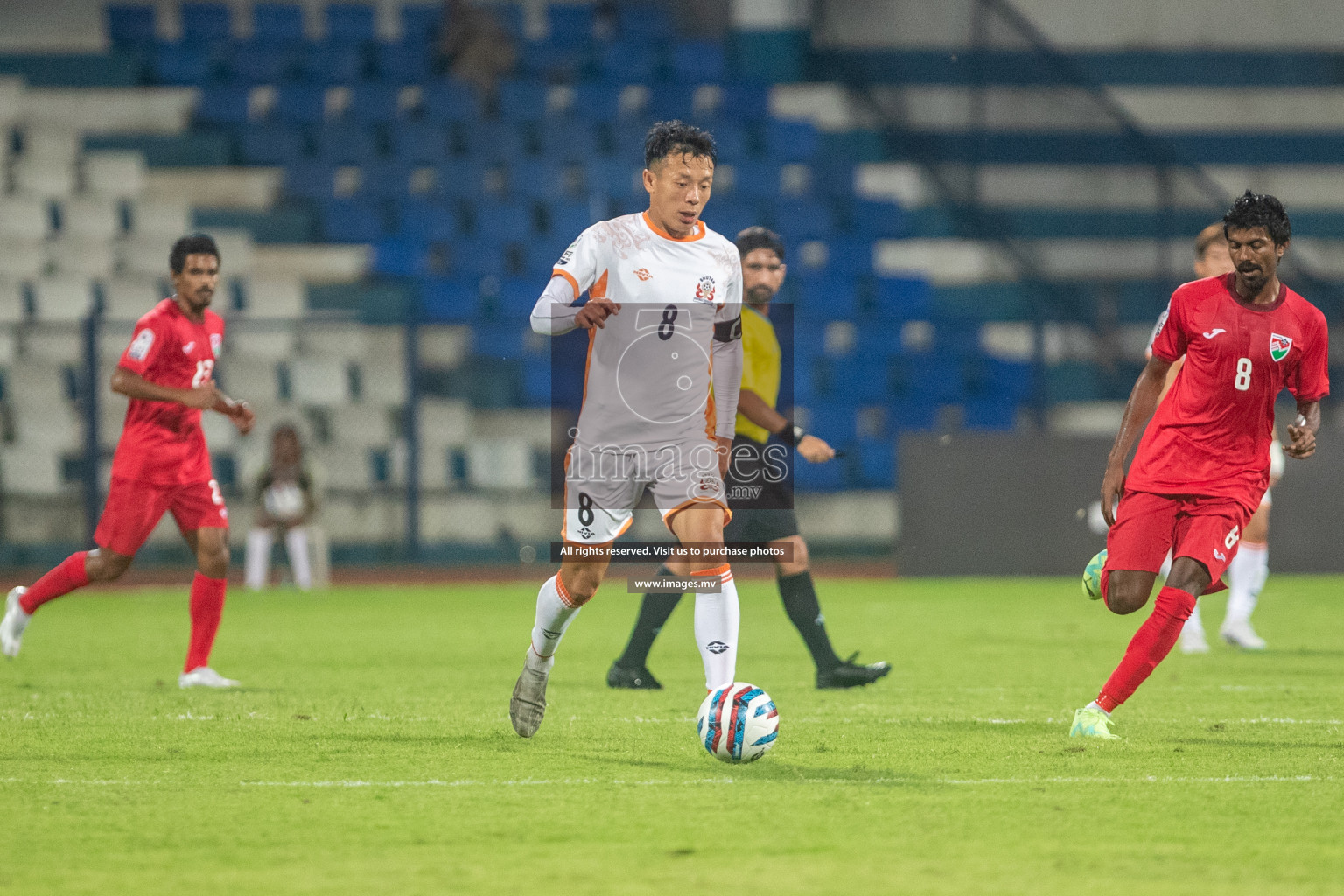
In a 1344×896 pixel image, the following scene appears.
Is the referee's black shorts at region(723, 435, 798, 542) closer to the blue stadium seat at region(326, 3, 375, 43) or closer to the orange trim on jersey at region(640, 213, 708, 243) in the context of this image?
the orange trim on jersey at region(640, 213, 708, 243)

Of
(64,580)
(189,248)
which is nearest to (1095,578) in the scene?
(189,248)

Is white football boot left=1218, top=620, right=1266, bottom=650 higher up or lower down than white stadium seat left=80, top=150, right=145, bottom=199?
lower down

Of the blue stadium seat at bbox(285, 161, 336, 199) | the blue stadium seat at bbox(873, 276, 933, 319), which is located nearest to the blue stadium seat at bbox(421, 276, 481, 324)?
the blue stadium seat at bbox(285, 161, 336, 199)

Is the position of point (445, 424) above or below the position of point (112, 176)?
below

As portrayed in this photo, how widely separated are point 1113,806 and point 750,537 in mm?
3347

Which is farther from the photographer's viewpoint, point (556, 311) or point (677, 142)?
point (677, 142)

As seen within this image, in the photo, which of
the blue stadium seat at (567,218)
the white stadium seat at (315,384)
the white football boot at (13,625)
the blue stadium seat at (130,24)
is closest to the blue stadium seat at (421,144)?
the blue stadium seat at (567,218)

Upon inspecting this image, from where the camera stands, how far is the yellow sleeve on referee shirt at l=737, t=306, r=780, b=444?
7863mm

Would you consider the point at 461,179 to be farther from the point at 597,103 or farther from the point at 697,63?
the point at 697,63

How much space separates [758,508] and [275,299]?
37.8 feet

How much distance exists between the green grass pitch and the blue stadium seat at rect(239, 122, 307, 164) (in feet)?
34.6

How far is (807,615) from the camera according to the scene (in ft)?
26.5

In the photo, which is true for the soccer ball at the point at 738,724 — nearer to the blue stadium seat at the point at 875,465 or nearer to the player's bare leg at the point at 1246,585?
the player's bare leg at the point at 1246,585

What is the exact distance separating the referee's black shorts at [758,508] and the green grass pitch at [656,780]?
2.61 feet
